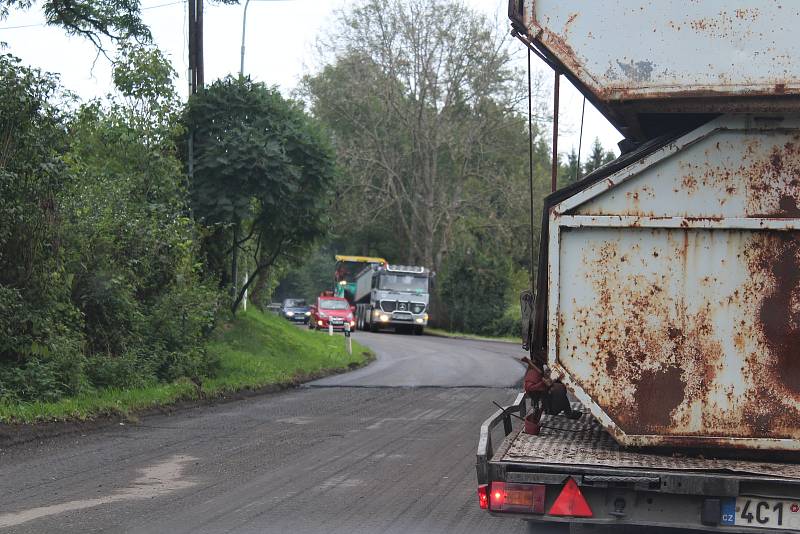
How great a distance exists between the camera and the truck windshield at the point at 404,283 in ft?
168

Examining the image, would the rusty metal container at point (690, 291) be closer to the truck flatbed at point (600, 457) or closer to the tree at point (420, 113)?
the truck flatbed at point (600, 457)

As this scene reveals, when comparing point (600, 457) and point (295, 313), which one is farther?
point (295, 313)

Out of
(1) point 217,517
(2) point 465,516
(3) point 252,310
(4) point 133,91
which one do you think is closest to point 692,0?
(2) point 465,516

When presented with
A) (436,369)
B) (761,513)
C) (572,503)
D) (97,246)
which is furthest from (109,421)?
(436,369)

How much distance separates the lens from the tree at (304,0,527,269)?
49.0 m

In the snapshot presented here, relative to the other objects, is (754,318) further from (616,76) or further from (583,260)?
(616,76)

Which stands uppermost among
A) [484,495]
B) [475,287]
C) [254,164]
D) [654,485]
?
[254,164]

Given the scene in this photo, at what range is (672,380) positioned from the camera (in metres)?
6.30

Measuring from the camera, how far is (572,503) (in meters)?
5.92

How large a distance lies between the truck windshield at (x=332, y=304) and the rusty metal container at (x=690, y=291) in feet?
149

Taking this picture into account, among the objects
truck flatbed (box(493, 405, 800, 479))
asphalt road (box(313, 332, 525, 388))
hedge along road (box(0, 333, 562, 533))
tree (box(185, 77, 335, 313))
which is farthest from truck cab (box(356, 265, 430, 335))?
truck flatbed (box(493, 405, 800, 479))

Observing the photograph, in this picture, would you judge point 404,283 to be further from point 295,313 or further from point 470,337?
point 295,313

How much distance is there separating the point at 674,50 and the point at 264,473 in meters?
5.39

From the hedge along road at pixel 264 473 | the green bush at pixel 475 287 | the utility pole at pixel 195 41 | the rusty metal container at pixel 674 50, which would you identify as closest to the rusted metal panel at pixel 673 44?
the rusty metal container at pixel 674 50
